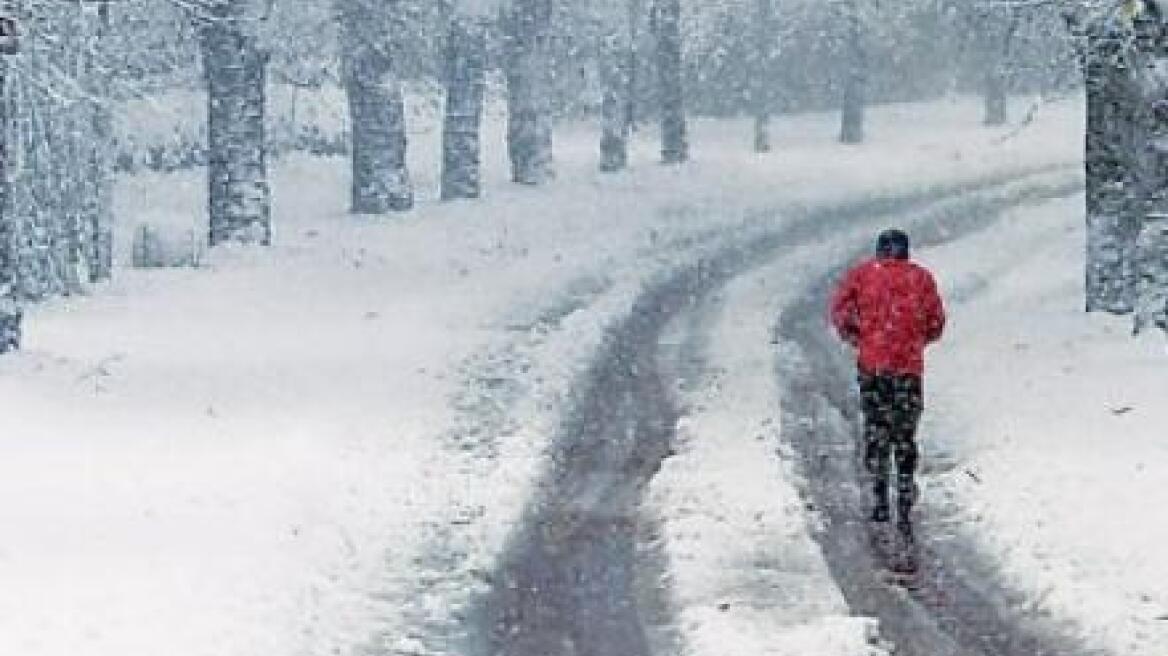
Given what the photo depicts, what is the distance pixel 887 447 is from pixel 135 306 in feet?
44.7

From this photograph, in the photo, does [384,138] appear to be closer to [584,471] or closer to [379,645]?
[584,471]

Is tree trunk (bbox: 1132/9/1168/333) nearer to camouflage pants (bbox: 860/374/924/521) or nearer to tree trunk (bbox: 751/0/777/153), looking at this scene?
camouflage pants (bbox: 860/374/924/521)

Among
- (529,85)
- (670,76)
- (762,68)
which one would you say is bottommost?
(529,85)

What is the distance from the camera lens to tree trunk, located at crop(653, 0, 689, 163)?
42844mm

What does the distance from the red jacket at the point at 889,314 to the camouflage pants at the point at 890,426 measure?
0.30 ft

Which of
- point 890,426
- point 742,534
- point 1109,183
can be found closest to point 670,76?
point 1109,183

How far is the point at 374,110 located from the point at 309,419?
17206 millimetres

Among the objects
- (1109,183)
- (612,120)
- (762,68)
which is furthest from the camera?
(762,68)

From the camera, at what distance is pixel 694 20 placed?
5169cm

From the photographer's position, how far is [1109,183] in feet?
71.5

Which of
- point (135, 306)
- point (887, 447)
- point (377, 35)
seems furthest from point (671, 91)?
point (887, 447)

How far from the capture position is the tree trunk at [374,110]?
108ft

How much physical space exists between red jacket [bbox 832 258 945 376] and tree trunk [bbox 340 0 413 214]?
67.3 ft

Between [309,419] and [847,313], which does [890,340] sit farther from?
[309,419]
